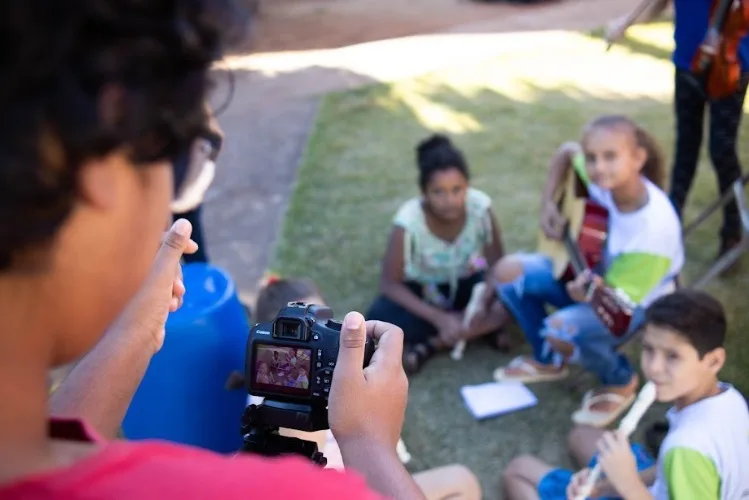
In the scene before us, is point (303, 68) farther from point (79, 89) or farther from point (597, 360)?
point (79, 89)

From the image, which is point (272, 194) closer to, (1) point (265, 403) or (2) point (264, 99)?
(2) point (264, 99)

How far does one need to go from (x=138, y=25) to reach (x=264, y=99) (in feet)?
18.1

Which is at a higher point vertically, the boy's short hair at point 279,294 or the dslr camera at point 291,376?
the dslr camera at point 291,376

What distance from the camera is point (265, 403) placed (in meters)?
1.26

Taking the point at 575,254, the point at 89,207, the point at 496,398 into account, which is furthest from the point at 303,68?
the point at 89,207

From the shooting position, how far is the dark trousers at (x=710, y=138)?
302 cm

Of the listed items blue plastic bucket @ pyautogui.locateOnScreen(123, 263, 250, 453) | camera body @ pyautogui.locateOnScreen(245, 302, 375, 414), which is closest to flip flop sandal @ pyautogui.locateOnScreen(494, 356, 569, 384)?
blue plastic bucket @ pyautogui.locateOnScreen(123, 263, 250, 453)

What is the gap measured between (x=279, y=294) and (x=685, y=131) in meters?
2.00

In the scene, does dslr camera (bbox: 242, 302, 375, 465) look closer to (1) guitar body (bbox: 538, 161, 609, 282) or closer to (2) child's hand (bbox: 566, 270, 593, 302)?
(2) child's hand (bbox: 566, 270, 593, 302)

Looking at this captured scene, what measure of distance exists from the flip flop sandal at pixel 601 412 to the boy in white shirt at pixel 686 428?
1.29 ft

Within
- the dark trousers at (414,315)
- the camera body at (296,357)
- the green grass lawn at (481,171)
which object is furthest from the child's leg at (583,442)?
the camera body at (296,357)

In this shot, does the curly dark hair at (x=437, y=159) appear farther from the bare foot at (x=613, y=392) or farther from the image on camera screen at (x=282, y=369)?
the image on camera screen at (x=282, y=369)

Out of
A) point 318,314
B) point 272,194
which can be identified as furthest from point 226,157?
point 318,314

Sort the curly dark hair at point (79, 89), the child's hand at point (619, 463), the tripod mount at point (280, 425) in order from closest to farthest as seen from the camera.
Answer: the curly dark hair at point (79, 89) → the tripod mount at point (280, 425) → the child's hand at point (619, 463)
